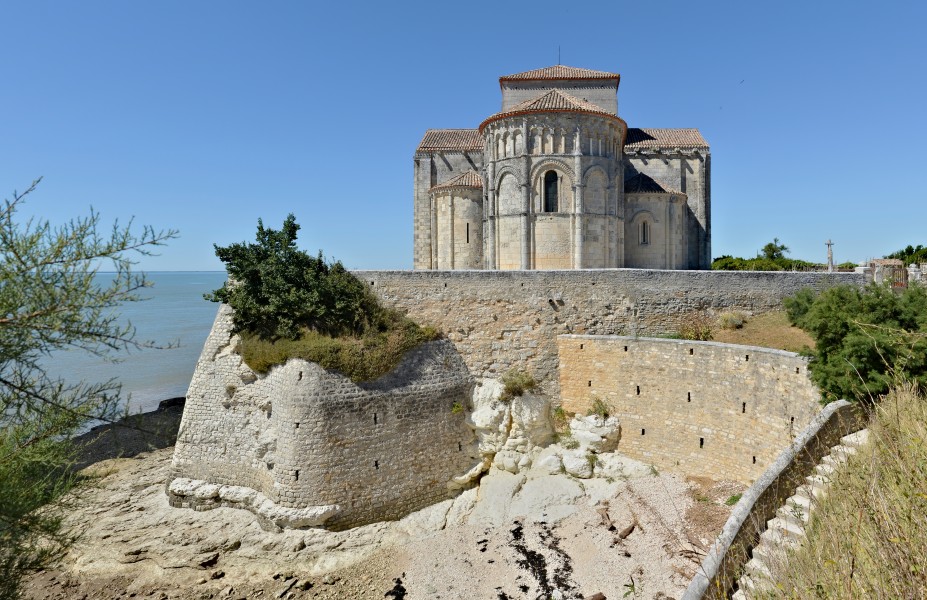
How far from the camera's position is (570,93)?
69.1 feet

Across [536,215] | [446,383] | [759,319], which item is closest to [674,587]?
[446,383]

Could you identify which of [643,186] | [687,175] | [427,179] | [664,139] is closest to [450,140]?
[427,179]

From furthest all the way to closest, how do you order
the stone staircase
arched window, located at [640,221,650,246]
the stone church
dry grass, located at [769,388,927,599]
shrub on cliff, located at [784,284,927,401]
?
arched window, located at [640,221,650,246]
the stone church
shrub on cliff, located at [784,284,927,401]
the stone staircase
dry grass, located at [769,388,927,599]

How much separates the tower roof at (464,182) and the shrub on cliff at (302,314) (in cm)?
760

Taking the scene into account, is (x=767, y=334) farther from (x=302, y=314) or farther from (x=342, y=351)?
(x=302, y=314)

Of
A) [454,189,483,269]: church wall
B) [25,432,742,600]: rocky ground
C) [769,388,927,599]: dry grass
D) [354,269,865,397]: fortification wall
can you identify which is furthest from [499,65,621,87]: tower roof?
[769,388,927,599]: dry grass

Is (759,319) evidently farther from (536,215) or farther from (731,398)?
(536,215)

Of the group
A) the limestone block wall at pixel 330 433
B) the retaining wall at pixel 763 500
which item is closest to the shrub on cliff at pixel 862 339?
the retaining wall at pixel 763 500

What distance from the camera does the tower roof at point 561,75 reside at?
20594 millimetres

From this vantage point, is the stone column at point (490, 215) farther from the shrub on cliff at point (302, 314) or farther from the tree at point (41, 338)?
the tree at point (41, 338)

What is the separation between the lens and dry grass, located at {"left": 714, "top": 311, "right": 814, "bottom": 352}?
39.5ft

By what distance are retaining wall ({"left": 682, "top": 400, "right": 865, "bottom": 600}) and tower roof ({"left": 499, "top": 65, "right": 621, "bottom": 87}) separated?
56.2ft

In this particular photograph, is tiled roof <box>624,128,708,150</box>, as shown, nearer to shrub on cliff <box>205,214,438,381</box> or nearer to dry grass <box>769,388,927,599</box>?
shrub on cliff <box>205,214,438,381</box>

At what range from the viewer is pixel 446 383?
1302 cm
